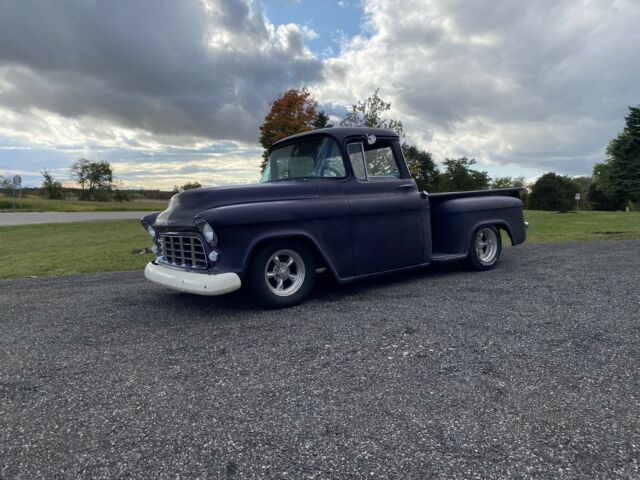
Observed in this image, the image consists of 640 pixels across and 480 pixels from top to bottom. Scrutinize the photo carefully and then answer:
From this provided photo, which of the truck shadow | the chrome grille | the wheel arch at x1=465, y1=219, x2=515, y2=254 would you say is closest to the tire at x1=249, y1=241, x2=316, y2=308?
the truck shadow

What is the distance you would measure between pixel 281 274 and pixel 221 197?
1.01m

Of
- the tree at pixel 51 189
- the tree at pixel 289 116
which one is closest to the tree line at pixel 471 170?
the tree at pixel 289 116

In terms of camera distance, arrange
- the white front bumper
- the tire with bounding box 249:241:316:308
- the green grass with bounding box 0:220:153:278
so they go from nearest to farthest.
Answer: the white front bumper → the tire with bounding box 249:241:316:308 → the green grass with bounding box 0:220:153:278

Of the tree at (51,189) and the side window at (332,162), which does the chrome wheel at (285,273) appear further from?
the tree at (51,189)

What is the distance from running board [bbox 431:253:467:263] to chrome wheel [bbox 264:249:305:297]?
2122mm

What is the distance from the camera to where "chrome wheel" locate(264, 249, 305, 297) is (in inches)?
172

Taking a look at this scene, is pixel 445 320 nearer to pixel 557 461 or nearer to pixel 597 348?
pixel 597 348

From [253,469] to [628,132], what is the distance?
53972 mm

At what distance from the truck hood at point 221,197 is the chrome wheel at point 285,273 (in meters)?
0.62

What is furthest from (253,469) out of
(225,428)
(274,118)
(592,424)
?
(274,118)

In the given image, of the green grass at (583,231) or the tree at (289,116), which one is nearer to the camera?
the green grass at (583,231)

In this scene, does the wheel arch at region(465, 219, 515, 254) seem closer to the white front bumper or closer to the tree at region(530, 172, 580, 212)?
the white front bumper

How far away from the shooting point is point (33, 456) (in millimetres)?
1983

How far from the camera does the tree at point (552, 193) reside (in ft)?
192
